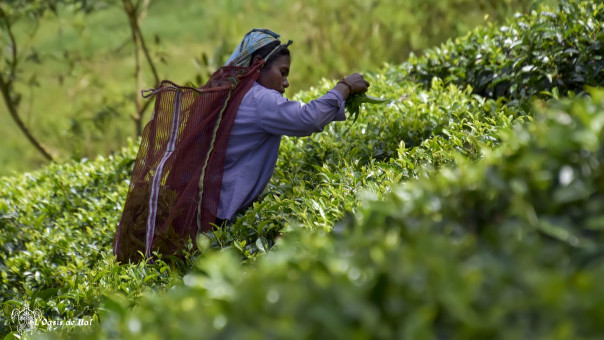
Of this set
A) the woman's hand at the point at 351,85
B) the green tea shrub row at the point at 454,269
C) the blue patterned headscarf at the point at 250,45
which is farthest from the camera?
the blue patterned headscarf at the point at 250,45

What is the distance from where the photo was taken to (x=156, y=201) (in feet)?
11.1

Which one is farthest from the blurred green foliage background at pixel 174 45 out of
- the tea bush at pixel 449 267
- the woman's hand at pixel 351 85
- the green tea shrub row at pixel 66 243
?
the tea bush at pixel 449 267

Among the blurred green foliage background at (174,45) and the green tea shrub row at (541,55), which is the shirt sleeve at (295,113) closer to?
the green tea shrub row at (541,55)

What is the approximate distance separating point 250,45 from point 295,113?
54 centimetres

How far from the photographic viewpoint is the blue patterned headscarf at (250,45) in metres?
3.49

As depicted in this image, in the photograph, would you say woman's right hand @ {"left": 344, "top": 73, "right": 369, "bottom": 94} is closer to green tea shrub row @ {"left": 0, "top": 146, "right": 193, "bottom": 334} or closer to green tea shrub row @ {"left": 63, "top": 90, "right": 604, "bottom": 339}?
green tea shrub row @ {"left": 0, "top": 146, "right": 193, "bottom": 334}

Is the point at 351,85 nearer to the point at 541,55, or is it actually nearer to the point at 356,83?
the point at 356,83

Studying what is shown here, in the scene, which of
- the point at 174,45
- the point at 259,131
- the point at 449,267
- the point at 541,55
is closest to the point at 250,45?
the point at 259,131

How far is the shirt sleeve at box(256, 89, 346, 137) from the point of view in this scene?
126 inches

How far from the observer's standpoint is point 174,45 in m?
15.0

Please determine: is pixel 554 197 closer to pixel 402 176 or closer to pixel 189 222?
pixel 402 176

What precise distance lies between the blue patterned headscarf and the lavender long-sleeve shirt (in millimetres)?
187

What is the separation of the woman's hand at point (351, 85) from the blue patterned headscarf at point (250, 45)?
0.41 m

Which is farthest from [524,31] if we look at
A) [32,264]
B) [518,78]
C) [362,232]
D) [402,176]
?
[32,264]
